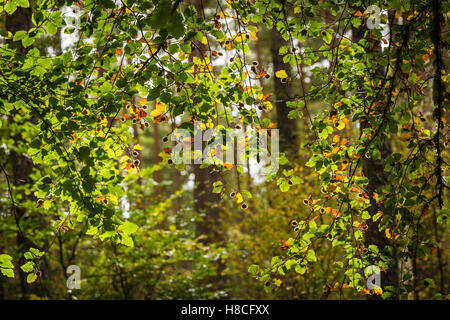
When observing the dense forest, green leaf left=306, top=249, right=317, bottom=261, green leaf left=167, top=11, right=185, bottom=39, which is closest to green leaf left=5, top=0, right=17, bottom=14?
the dense forest

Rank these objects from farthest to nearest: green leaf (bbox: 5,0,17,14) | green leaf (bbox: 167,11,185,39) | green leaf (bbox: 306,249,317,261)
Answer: green leaf (bbox: 306,249,317,261)
green leaf (bbox: 5,0,17,14)
green leaf (bbox: 167,11,185,39)

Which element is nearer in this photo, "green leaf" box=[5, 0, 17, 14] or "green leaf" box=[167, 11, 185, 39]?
"green leaf" box=[167, 11, 185, 39]

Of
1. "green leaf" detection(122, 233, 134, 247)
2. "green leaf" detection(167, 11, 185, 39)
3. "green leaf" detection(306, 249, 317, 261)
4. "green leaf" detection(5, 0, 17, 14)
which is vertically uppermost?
"green leaf" detection(5, 0, 17, 14)

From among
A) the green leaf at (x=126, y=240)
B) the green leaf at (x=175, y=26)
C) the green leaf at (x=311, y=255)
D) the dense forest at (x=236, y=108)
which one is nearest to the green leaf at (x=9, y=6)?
the dense forest at (x=236, y=108)

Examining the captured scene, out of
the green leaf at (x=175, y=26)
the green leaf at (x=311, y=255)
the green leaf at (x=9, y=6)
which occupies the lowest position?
the green leaf at (x=311, y=255)

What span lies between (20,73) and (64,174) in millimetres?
613

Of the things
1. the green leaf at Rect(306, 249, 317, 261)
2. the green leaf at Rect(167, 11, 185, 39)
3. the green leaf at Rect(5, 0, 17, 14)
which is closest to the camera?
the green leaf at Rect(167, 11, 185, 39)

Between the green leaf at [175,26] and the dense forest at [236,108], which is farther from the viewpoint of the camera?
the dense forest at [236,108]

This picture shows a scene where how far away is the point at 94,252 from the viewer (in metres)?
7.05

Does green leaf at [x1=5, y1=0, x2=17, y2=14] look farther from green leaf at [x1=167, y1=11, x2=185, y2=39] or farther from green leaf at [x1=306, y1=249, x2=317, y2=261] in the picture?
green leaf at [x1=306, y1=249, x2=317, y2=261]

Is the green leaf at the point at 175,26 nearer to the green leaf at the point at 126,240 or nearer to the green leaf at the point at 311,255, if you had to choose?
the green leaf at the point at 126,240

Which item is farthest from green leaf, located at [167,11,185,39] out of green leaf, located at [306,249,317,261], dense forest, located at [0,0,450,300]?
green leaf, located at [306,249,317,261]

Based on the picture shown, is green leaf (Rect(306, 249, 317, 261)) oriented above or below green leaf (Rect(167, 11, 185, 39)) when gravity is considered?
below
